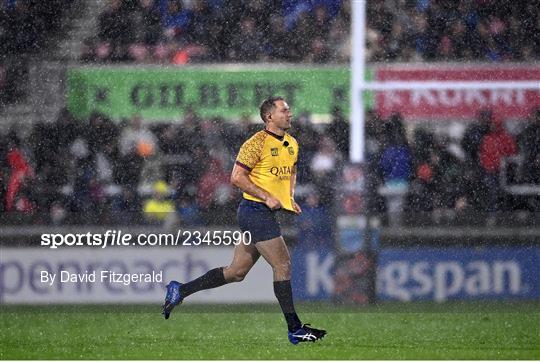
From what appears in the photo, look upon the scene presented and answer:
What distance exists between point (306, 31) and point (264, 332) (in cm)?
579

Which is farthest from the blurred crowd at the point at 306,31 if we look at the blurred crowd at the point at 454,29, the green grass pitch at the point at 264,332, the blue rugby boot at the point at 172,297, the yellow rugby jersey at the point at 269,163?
the yellow rugby jersey at the point at 269,163

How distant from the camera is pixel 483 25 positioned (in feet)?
48.4

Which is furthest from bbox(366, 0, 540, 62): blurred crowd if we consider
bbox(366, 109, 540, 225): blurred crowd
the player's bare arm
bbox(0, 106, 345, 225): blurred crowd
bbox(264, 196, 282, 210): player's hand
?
bbox(264, 196, 282, 210): player's hand

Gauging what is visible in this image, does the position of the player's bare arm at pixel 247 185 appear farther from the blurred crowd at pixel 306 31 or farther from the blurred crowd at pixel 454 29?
the blurred crowd at pixel 454 29

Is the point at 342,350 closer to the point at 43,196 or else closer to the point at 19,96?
the point at 43,196

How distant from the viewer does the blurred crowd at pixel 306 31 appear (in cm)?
1472

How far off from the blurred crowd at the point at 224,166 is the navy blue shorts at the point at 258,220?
3981mm

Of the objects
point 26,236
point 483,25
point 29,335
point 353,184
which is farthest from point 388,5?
point 29,335

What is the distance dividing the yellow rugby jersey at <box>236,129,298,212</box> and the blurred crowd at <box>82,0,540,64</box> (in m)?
5.92

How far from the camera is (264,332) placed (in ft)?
Answer: 32.2

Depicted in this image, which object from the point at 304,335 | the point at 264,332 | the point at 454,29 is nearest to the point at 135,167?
the point at 454,29

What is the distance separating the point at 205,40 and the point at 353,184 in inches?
158

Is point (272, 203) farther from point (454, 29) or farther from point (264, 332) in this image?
point (454, 29)

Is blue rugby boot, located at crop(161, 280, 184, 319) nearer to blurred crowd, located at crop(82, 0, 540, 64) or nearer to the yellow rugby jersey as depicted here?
the yellow rugby jersey
